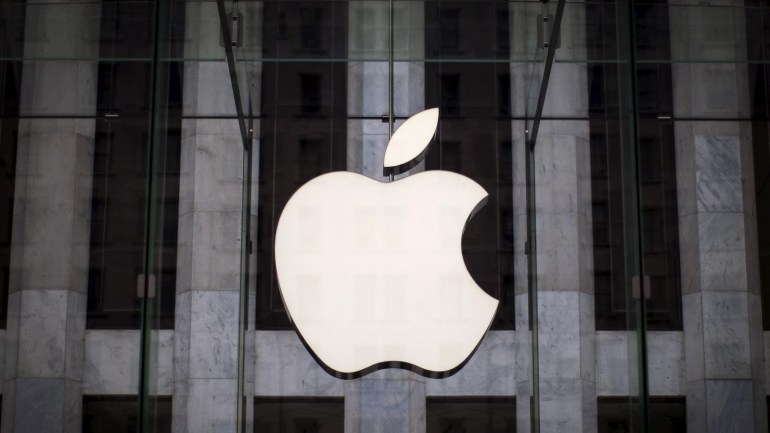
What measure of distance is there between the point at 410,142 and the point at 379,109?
0.63 metres

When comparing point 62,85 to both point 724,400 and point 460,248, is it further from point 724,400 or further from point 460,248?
point 724,400

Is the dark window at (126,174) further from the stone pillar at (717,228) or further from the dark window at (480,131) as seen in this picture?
the stone pillar at (717,228)

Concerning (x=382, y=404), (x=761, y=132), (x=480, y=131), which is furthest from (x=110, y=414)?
(x=761, y=132)

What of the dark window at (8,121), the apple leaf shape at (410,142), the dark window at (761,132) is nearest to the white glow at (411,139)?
the apple leaf shape at (410,142)

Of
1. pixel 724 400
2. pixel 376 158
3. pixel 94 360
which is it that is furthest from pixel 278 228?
pixel 724 400

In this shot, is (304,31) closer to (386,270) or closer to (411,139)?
(411,139)

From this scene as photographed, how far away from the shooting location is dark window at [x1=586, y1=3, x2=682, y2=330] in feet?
22.3

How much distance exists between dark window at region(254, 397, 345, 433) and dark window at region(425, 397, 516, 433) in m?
0.59

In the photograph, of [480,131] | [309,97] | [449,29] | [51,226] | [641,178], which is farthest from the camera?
[449,29]

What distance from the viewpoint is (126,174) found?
24.9ft

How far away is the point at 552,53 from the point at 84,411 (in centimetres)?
374

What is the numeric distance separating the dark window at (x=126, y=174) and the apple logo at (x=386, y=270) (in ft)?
2.67

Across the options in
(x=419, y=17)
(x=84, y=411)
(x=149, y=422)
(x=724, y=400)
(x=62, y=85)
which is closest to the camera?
(x=149, y=422)

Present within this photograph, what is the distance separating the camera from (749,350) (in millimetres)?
6988
